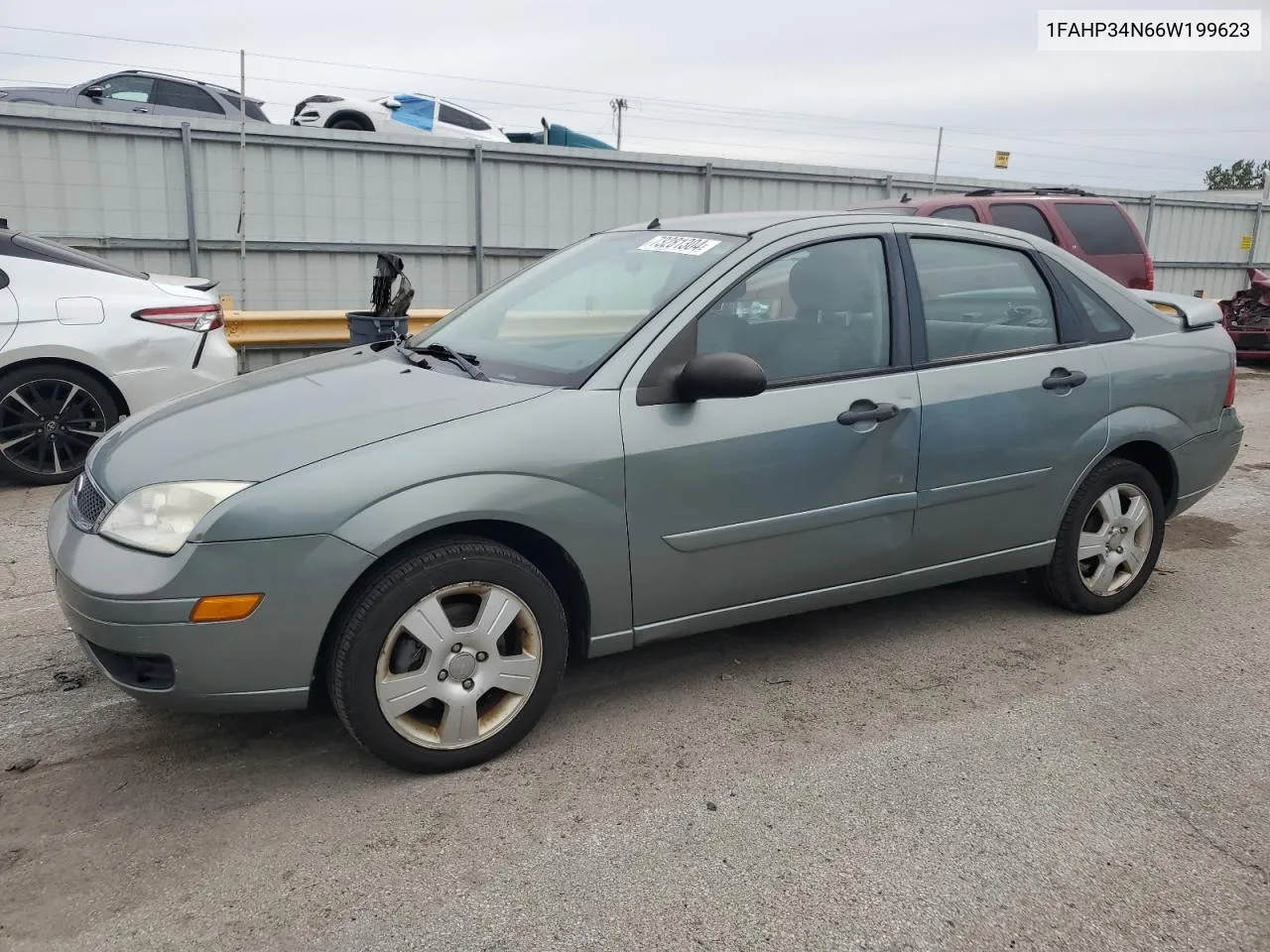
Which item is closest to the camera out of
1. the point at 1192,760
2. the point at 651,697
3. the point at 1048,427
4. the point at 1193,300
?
the point at 1192,760

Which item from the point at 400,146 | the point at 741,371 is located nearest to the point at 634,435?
the point at 741,371

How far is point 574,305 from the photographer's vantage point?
3.85m

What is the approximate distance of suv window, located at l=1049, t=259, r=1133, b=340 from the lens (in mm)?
4277

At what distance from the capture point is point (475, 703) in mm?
3043

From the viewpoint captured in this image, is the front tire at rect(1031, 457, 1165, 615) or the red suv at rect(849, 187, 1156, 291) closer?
the front tire at rect(1031, 457, 1165, 615)

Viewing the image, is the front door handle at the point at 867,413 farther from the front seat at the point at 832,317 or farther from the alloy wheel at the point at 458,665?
the alloy wheel at the point at 458,665

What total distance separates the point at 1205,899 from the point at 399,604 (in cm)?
218

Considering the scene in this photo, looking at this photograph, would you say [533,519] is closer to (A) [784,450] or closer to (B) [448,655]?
(B) [448,655]

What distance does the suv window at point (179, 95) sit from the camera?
605 inches

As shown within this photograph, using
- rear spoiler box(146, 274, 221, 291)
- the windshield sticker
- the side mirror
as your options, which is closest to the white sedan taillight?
rear spoiler box(146, 274, 221, 291)

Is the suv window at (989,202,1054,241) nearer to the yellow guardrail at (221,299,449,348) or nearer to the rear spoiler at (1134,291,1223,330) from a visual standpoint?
the rear spoiler at (1134,291,1223,330)

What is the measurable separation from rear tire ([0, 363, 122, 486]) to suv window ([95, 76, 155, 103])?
11.0 metres

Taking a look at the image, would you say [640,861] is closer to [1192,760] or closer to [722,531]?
[722,531]

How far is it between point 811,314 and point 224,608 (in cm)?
215
